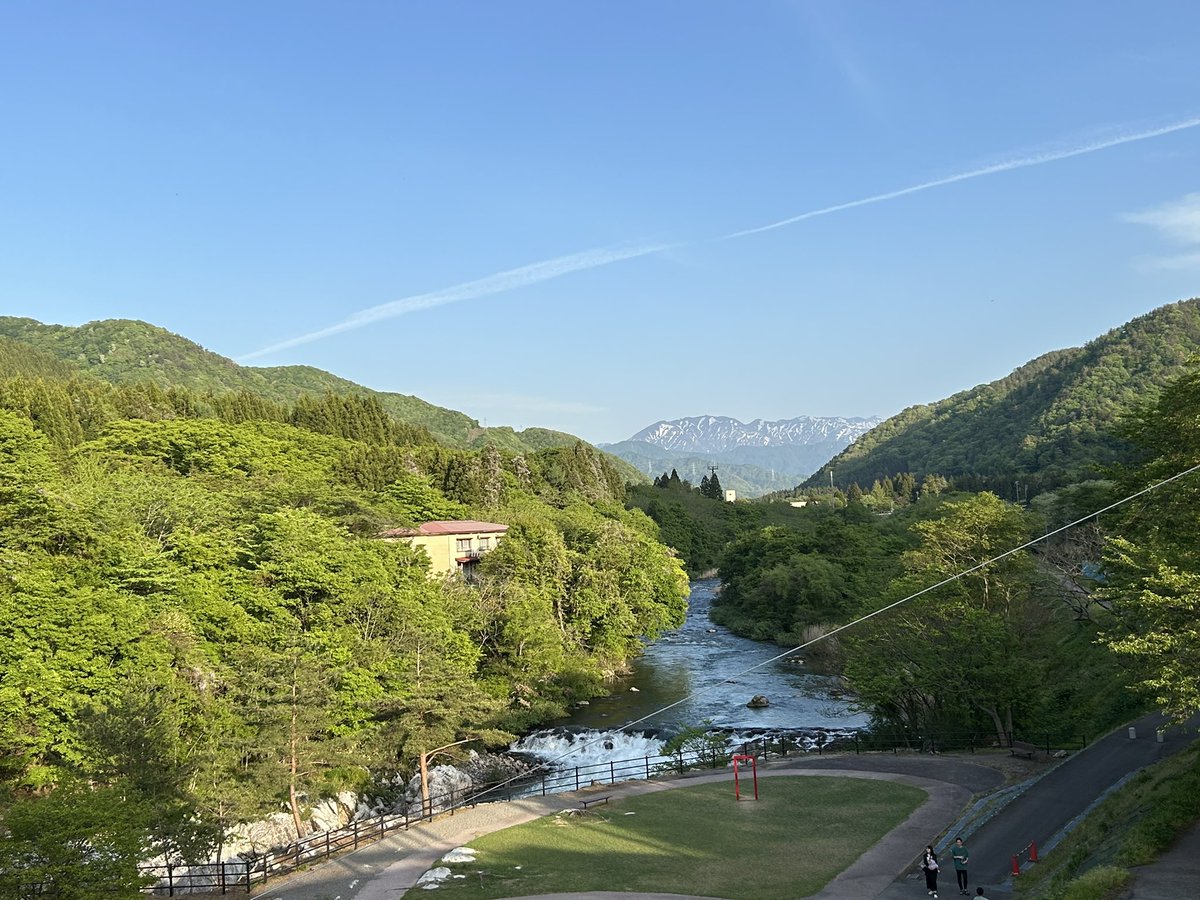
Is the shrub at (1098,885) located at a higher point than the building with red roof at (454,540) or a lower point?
lower

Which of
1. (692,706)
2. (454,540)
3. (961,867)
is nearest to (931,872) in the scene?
(961,867)

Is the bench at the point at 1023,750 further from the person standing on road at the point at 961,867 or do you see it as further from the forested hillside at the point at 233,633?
the forested hillside at the point at 233,633

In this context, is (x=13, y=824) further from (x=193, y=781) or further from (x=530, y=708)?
(x=530, y=708)

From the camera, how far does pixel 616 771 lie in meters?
33.7

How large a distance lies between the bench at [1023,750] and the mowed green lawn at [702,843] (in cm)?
518

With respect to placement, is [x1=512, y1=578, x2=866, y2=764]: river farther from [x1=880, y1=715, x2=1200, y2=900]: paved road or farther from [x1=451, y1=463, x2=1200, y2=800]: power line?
[x1=880, y1=715, x2=1200, y2=900]: paved road

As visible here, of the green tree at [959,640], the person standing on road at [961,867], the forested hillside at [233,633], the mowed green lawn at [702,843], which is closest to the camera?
the person standing on road at [961,867]

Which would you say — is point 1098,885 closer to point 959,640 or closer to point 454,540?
point 959,640

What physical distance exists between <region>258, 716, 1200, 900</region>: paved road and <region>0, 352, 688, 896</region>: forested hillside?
A: 388cm

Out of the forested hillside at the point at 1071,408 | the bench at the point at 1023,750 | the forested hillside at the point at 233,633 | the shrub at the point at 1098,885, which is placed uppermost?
the forested hillside at the point at 1071,408

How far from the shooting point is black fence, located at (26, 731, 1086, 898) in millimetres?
22609

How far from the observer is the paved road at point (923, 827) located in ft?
55.7

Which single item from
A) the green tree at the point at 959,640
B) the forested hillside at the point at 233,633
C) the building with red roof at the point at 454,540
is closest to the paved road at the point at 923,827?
the green tree at the point at 959,640

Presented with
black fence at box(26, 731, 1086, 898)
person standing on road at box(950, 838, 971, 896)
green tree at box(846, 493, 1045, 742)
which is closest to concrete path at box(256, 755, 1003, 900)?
black fence at box(26, 731, 1086, 898)
